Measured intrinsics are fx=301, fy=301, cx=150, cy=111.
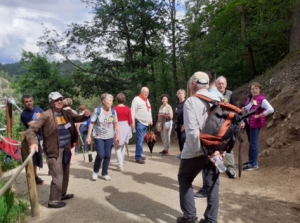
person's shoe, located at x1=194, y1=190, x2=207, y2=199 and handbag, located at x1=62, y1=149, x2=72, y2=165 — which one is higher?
handbag, located at x1=62, y1=149, x2=72, y2=165

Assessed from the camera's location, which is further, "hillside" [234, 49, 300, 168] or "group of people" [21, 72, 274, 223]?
"hillside" [234, 49, 300, 168]

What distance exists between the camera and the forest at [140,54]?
14961 mm

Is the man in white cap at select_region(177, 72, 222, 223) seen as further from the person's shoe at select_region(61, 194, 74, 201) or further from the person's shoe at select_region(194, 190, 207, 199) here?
the person's shoe at select_region(61, 194, 74, 201)

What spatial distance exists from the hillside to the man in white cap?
10.0 feet

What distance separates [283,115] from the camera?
810cm

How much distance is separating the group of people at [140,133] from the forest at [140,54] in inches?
331

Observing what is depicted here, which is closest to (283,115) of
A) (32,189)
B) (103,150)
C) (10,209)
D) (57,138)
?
(103,150)

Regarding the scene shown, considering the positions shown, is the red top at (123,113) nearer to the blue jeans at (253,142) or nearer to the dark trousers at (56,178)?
the dark trousers at (56,178)

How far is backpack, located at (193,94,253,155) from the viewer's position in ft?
10.6

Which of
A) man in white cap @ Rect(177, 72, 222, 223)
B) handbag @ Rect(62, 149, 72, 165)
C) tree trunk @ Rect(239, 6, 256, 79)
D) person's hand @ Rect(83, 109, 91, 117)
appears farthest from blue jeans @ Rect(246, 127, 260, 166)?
tree trunk @ Rect(239, 6, 256, 79)

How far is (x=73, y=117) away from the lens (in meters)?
4.98

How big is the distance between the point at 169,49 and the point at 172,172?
11.9m

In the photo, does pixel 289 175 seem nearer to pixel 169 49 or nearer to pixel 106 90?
pixel 169 49

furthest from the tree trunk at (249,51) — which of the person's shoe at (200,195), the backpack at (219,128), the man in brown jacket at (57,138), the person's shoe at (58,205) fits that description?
the person's shoe at (58,205)
